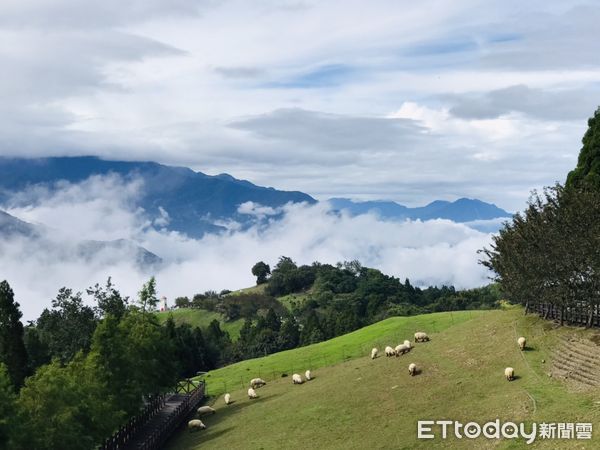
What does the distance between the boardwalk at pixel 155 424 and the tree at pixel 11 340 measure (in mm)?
14118

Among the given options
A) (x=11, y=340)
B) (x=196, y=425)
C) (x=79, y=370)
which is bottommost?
(x=196, y=425)

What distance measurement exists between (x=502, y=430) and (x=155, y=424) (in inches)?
1573

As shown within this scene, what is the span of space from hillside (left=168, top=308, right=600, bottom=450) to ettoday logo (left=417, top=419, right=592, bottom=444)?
56 centimetres

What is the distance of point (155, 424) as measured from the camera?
64062 mm

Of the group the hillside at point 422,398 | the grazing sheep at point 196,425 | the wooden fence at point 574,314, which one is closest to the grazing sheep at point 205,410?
the hillside at point 422,398

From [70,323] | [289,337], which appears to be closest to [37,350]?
[70,323]

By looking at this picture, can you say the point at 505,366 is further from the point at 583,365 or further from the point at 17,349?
the point at 17,349

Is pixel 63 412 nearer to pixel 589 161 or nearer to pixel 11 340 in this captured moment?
pixel 11 340

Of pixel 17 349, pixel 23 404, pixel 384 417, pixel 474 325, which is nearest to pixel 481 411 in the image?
pixel 384 417

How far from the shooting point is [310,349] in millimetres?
91750

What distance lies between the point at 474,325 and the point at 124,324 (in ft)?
120

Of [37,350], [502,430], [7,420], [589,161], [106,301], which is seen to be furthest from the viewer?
[37,350]

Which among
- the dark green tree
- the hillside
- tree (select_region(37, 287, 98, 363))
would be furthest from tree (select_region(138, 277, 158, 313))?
the dark green tree

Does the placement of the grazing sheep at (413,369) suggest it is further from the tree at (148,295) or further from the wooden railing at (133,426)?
the tree at (148,295)
